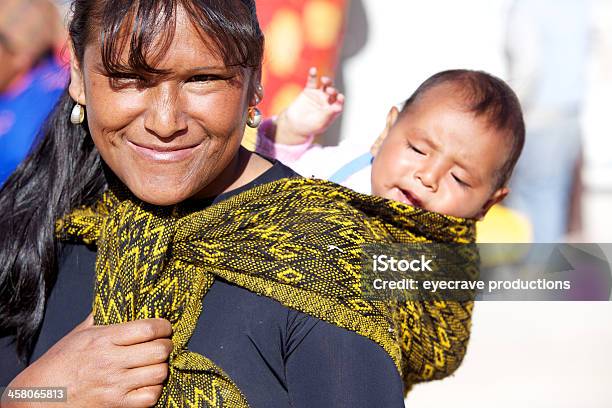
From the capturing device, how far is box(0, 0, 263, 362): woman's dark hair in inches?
58.2

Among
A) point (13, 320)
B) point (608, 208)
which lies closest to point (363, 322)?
point (13, 320)

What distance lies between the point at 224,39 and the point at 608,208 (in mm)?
5329

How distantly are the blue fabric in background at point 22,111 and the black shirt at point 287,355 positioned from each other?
8.41ft

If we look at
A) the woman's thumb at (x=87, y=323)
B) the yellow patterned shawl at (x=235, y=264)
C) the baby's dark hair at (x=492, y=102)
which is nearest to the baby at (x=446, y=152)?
the baby's dark hair at (x=492, y=102)

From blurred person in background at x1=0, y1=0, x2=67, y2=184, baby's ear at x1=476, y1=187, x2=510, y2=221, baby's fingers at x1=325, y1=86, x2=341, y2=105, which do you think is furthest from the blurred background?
baby's ear at x1=476, y1=187, x2=510, y2=221

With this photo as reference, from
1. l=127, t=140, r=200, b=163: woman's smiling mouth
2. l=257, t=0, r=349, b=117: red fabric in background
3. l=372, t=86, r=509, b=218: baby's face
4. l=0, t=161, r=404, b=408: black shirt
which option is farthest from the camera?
l=257, t=0, r=349, b=117: red fabric in background

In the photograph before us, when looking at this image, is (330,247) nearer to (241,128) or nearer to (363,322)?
(363,322)

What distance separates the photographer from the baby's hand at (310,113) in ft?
8.15

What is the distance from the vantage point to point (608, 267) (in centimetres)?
267

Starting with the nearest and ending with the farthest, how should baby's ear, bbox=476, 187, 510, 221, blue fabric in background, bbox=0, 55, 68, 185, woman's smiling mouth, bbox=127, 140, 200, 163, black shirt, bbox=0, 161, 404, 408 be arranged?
black shirt, bbox=0, 161, 404, 408 → woman's smiling mouth, bbox=127, 140, 200, 163 → baby's ear, bbox=476, 187, 510, 221 → blue fabric in background, bbox=0, 55, 68, 185

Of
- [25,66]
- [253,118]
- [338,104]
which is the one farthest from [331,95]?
[25,66]

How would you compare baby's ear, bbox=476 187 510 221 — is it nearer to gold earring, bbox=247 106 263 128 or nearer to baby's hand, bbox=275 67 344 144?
baby's hand, bbox=275 67 344 144

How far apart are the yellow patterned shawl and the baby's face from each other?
54 cm

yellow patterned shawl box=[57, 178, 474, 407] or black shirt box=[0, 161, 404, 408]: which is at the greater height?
yellow patterned shawl box=[57, 178, 474, 407]
